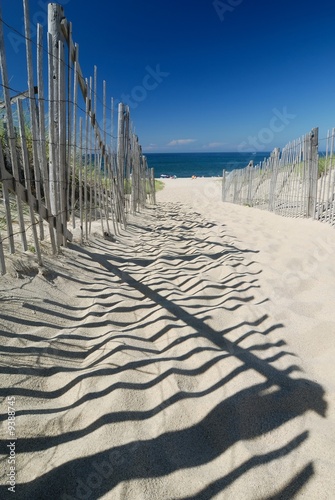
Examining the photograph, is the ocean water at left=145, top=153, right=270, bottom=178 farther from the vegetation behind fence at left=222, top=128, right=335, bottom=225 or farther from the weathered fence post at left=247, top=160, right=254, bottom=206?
the vegetation behind fence at left=222, top=128, right=335, bottom=225

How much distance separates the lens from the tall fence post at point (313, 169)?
5602mm

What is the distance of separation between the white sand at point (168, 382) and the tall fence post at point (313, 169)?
10.7ft

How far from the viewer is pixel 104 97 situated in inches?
162

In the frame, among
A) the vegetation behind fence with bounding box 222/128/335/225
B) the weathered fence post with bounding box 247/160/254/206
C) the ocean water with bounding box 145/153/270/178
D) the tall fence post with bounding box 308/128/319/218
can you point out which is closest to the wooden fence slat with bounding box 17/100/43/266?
the vegetation behind fence with bounding box 222/128/335/225

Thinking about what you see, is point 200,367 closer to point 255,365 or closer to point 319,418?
point 255,365

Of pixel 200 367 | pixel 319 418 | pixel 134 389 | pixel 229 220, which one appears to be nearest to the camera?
pixel 319 418

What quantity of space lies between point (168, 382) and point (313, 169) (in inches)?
218

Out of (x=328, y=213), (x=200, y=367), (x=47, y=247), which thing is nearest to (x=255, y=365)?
(x=200, y=367)

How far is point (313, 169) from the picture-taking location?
224 inches

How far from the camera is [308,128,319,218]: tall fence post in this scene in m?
5.60

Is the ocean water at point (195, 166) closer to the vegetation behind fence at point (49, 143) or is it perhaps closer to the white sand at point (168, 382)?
the vegetation behind fence at point (49, 143)

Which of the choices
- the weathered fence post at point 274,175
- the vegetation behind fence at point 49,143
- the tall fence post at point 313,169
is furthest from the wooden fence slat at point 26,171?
the weathered fence post at point 274,175

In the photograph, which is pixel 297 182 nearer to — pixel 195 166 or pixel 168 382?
pixel 168 382

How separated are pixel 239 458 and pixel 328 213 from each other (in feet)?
17.0
